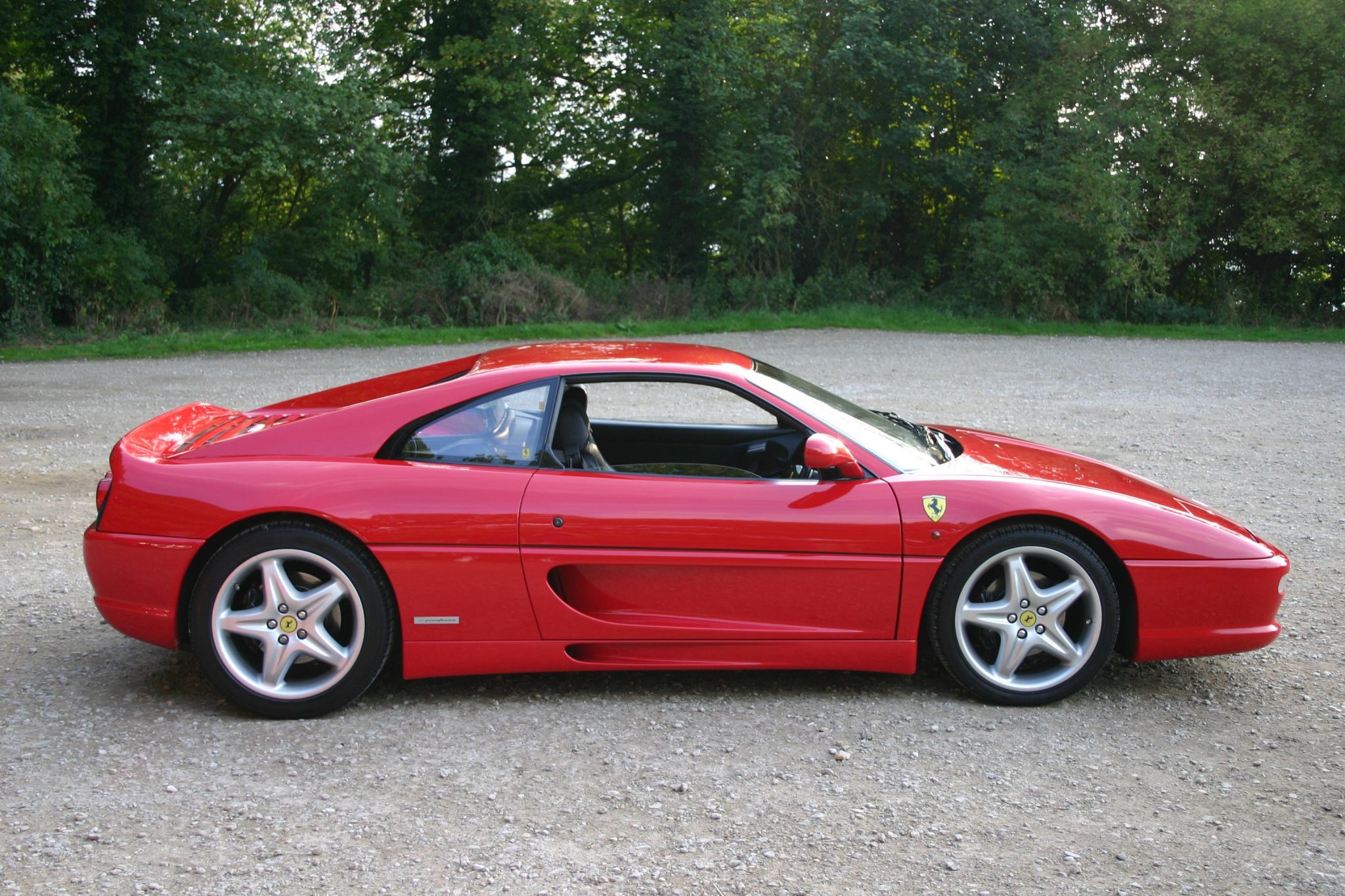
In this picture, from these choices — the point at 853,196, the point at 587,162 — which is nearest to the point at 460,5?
the point at 587,162

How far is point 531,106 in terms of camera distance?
2373 cm

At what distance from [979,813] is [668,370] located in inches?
73.2

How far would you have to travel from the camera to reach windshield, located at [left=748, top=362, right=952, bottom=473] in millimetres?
4230

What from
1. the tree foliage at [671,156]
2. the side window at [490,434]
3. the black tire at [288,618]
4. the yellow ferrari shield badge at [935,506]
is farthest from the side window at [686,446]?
the tree foliage at [671,156]

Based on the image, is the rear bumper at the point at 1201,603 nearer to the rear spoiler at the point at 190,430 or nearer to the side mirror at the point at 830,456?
the side mirror at the point at 830,456

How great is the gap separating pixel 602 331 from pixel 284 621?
15.9m

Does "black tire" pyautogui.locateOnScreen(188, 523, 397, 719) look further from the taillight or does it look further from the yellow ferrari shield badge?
the yellow ferrari shield badge

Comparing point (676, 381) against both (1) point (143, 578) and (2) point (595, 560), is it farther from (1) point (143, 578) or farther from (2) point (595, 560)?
(1) point (143, 578)

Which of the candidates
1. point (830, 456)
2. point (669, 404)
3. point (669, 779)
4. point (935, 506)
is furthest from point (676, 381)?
point (669, 404)

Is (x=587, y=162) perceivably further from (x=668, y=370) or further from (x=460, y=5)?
(x=668, y=370)

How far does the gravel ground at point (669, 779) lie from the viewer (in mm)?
3008

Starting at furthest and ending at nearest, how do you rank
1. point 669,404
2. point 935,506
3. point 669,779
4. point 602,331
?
point 602,331
point 669,404
point 935,506
point 669,779

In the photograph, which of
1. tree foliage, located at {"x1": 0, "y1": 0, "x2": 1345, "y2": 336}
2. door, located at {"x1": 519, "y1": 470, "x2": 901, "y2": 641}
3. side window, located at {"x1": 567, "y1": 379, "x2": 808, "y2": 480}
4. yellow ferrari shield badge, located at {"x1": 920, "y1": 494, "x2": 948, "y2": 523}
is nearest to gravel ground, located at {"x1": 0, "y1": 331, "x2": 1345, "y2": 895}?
door, located at {"x1": 519, "y1": 470, "x2": 901, "y2": 641}

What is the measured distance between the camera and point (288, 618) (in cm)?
393
